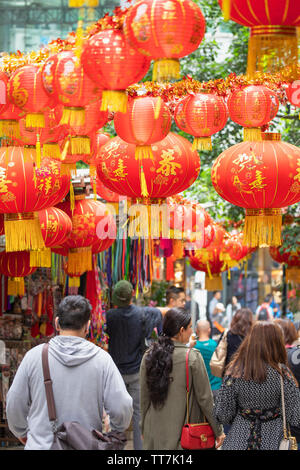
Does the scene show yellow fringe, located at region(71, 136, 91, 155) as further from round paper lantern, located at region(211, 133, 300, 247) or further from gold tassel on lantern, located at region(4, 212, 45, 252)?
round paper lantern, located at region(211, 133, 300, 247)

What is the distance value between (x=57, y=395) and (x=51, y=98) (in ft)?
6.25

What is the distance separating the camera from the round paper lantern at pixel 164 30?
151 inches

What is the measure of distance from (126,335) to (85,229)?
1377 millimetres

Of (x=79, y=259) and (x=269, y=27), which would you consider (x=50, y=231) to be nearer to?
(x=79, y=259)

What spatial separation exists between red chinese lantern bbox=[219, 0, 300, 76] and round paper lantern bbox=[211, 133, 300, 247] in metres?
1.91

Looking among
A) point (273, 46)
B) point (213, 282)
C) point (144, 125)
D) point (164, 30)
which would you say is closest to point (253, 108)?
point (144, 125)

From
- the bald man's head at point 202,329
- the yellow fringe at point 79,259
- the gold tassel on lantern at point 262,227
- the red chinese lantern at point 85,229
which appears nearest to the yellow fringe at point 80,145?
the gold tassel on lantern at point 262,227

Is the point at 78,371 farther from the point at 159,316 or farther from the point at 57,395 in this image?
the point at 159,316

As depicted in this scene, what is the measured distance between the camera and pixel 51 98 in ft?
16.6

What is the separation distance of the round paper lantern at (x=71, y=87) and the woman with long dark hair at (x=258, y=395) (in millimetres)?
1630

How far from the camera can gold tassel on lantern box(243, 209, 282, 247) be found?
5.50 m

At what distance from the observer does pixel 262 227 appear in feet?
18.1

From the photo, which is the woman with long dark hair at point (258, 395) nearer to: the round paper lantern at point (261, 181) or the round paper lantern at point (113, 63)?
the round paper lantern at point (261, 181)
